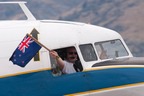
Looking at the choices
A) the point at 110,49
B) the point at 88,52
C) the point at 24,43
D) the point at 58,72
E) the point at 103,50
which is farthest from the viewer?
the point at 110,49

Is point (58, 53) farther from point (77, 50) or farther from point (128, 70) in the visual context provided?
point (128, 70)

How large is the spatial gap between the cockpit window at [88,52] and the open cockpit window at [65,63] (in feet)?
0.83

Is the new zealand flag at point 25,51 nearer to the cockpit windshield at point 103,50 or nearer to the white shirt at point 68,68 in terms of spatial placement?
the white shirt at point 68,68

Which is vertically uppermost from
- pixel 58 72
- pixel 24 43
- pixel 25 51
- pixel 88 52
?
pixel 24 43

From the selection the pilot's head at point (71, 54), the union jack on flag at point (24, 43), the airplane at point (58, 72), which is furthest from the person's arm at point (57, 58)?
the union jack on flag at point (24, 43)

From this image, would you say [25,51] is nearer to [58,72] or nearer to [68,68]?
[58,72]

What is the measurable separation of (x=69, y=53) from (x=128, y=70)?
2131mm

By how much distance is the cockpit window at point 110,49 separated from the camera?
19016mm

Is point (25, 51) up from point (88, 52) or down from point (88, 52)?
up

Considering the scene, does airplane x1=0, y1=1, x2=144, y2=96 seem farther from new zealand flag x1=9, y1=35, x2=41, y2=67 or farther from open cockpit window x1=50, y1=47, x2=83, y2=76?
new zealand flag x1=9, y1=35, x2=41, y2=67

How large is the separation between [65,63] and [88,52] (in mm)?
897

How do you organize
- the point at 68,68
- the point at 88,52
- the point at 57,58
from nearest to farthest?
the point at 57,58 < the point at 68,68 < the point at 88,52

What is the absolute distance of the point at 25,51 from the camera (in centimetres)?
1778

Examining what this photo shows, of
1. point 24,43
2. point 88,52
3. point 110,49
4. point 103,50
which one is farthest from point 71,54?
point 24,43
